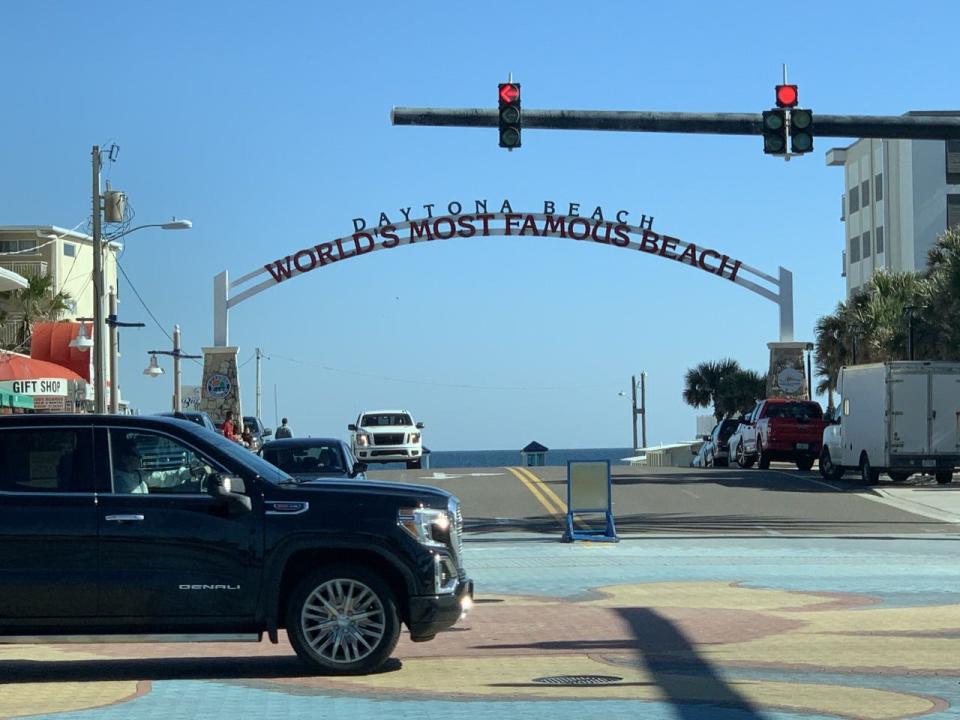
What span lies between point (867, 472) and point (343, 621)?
27.4 meters

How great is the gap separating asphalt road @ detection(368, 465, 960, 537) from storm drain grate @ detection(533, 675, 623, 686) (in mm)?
14269

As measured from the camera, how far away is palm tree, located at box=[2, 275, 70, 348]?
212 ft

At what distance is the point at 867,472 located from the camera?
119 feet

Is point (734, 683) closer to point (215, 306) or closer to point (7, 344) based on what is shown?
point (215, 306)

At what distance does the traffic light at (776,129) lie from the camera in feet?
66.8

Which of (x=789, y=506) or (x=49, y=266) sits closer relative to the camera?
(x=789, y=506)

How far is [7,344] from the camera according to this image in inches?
2586

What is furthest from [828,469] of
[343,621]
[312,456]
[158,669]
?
[343,621]

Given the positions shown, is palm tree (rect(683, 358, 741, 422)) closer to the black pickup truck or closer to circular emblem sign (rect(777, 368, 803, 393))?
circular emblem sign (rect(777, 368, 803, 393))

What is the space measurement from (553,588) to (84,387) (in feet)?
98.7

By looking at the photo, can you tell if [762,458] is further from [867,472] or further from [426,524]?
[426,524]

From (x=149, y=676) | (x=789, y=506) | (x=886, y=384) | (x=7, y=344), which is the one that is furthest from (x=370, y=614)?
(x=7, y=344)

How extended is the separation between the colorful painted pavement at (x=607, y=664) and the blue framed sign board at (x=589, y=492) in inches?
232

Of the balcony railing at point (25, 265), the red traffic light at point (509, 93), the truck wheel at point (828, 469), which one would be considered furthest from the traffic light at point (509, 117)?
the balcony railing at point (25, 265)
